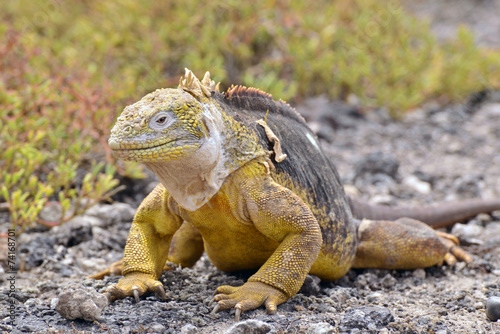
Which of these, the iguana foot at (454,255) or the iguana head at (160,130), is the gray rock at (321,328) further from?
the iguana foot at (454,255)

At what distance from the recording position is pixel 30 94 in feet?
18.5

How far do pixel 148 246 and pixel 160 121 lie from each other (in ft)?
3.11

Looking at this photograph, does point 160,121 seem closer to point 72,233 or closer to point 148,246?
point 148,246

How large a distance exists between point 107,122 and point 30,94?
0.81 metres

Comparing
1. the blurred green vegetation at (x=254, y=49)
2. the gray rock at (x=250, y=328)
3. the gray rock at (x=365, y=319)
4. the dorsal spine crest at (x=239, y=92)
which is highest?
the blurred green vegetation at (x=254, y=49)

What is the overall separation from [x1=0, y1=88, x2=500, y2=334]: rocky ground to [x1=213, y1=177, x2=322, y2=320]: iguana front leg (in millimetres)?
127

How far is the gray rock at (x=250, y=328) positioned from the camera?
9.42 feet

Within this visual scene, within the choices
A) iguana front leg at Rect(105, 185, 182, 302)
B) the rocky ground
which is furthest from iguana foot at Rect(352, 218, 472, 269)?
iguana front leg at Rect(105, 185, 182, 302)

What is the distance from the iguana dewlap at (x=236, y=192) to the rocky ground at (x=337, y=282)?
0.53 feet

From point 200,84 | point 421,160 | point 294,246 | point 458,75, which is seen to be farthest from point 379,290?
point 458,75

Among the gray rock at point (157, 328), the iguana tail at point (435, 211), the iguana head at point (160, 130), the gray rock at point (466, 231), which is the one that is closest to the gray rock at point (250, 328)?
the gray rock at point (157, 328)

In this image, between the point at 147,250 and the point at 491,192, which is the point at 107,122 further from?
the point at 491,192

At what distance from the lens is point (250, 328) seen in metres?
2.89

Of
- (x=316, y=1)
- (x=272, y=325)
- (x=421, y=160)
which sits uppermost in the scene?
(x=316, y=1)
